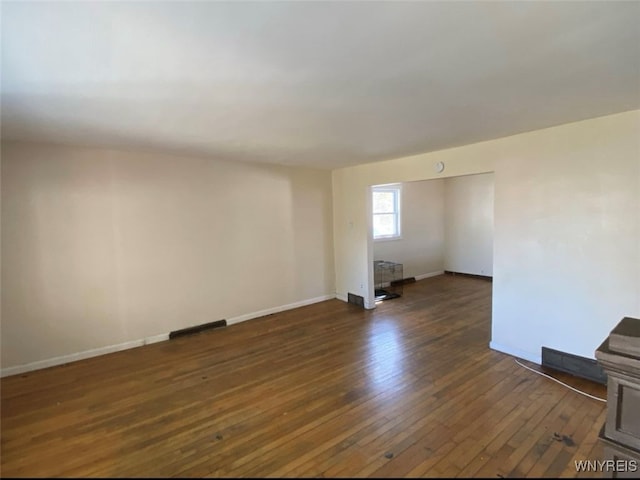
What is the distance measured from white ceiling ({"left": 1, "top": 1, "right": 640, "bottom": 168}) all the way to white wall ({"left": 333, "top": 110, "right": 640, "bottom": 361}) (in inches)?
12.3

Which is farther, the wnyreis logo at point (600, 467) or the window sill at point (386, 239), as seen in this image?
the window sill at point (386, 239)

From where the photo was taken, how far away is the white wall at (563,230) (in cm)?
271

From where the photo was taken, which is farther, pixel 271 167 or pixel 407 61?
pixel 271 167

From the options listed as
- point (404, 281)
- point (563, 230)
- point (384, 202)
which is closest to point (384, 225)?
point (384, 202)

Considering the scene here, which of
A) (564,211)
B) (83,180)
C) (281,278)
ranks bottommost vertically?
(281,278)

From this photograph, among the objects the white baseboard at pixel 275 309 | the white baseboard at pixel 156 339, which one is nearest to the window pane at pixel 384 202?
the white baseboard at pixel 275 309

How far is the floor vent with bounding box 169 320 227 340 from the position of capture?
4238 millimetres

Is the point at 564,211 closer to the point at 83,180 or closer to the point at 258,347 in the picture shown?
the point at 258,347

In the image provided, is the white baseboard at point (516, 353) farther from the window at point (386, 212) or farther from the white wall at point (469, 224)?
the white wall at point (469, 224)

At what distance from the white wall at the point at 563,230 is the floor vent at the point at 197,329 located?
3.60 metres

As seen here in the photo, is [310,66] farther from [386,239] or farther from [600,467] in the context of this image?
[386,239]

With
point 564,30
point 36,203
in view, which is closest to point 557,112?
point 564,30

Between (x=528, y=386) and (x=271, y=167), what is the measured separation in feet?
13.9

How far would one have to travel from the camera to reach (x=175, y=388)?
9.61 ft
